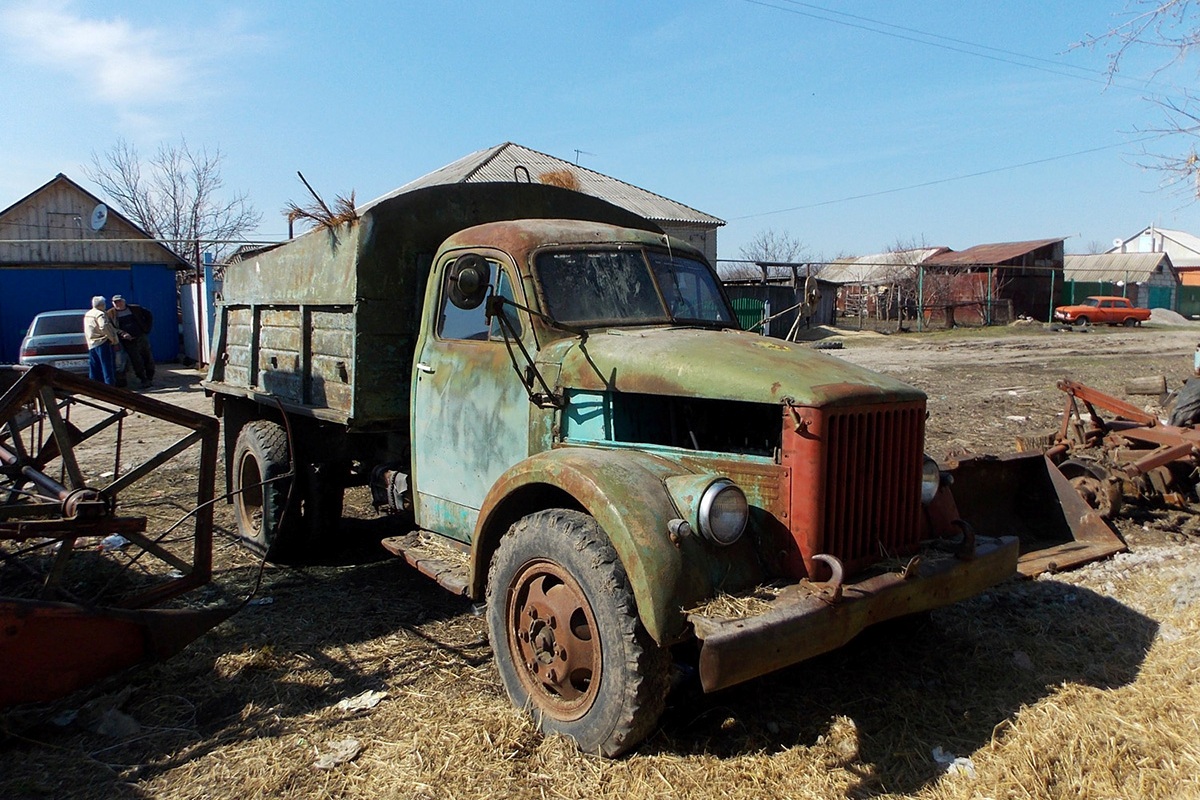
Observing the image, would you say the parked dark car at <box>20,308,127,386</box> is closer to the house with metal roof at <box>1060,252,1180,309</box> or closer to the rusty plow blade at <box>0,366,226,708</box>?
the rusty plow blade at <box>0,366,226,708</box>

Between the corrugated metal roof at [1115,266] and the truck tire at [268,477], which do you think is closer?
the truck tire at [268,477]

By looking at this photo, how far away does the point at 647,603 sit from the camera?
297 cm

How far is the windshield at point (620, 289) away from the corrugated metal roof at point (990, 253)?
3630 centimetres

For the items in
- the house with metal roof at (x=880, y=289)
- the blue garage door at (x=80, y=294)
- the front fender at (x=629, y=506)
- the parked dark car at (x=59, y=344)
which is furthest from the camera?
the house with metal roof at (x=880, y=289)

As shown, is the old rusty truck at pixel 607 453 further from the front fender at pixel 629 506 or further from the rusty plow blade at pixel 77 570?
the rusty plow blade at pixel 77 570

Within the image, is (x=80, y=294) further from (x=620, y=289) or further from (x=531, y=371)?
(x=531, y=371)

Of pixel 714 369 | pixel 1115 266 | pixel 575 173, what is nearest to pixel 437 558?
pixel 714 369

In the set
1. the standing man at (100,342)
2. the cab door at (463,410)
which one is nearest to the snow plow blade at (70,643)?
the cab door at (463,410)

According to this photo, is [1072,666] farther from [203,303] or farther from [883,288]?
[883,288]

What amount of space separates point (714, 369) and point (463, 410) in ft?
5.09

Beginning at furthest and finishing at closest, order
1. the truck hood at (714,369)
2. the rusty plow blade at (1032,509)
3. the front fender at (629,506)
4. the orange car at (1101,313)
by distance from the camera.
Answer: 1. the orange car at (1101,313)
2. the rusty plow blade at (1032,509)
3. the truck hood at (714,369)
4. the front fender at (629,506)

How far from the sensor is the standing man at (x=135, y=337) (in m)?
15.8

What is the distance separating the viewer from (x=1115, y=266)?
4716cm

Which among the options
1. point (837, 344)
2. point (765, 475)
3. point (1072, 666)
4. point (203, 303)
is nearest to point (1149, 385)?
point (1072, 666)
